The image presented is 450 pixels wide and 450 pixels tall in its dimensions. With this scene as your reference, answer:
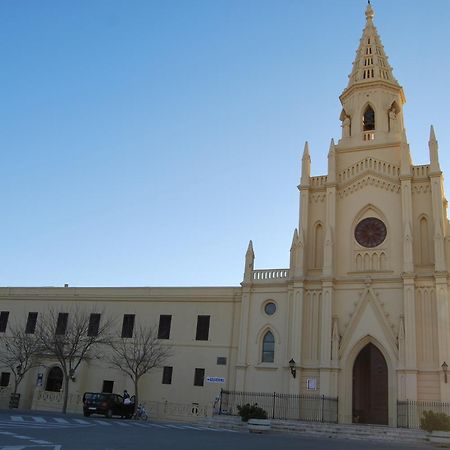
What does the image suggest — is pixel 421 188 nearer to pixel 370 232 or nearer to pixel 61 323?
pixel 370 232

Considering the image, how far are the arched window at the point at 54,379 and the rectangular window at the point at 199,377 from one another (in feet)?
34.7

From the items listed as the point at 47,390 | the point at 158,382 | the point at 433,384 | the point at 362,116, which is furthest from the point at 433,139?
the point at 47,390

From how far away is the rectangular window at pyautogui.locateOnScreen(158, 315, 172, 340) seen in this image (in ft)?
125

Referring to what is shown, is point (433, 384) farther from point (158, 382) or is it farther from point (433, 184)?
point (158, 382)

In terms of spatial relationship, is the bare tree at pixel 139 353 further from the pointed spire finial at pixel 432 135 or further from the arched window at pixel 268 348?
the pointed spire finial at pixel 432 135

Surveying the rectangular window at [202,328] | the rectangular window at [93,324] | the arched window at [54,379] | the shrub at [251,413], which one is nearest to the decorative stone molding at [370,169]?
the rectangular window at [202,328]

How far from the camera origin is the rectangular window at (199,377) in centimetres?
3578

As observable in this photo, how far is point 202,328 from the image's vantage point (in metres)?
37.3

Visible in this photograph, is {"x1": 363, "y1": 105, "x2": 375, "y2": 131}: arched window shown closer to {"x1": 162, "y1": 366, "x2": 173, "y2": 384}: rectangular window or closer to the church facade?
the church facade

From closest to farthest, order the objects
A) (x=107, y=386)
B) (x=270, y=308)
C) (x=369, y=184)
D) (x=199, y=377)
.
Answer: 1. (x=270, y=308)
2. (x=369, y=184)
3. (x=199, y=377)
4. (x=107, y=386)

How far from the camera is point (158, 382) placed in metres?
36.7

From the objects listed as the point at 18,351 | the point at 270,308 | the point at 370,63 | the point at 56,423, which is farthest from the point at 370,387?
the point at 18,351

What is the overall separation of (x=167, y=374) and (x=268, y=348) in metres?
7.27

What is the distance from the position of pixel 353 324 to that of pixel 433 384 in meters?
5.32
